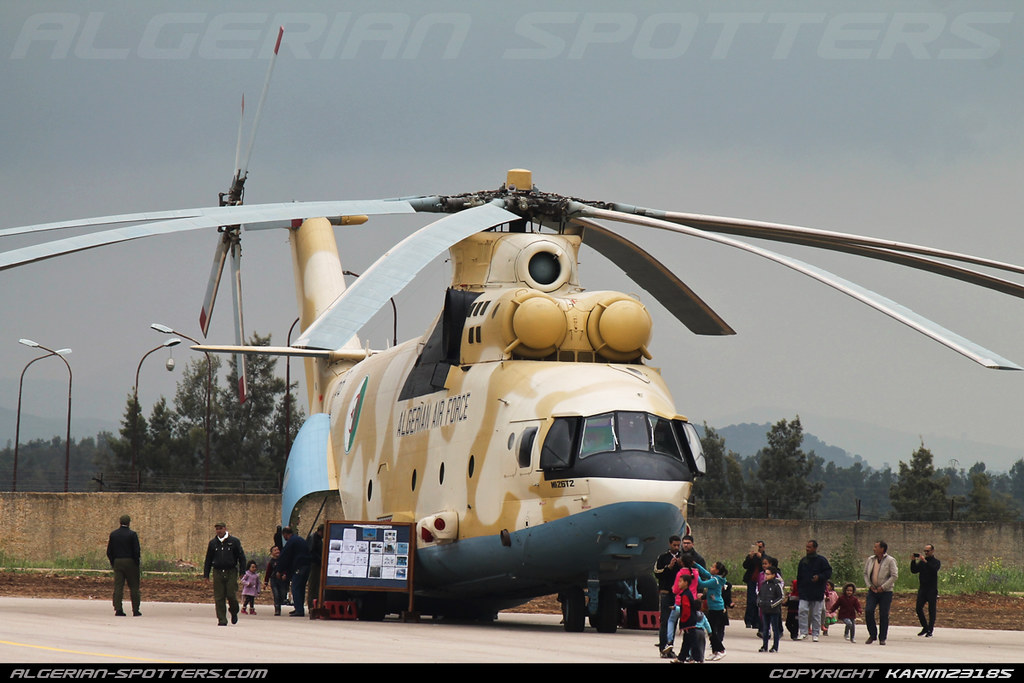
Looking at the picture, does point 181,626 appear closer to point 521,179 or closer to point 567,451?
point 567,451

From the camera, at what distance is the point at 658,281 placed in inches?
956

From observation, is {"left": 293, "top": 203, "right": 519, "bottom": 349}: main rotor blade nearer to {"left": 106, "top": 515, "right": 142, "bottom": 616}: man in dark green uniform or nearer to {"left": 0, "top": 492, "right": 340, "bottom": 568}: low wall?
{"left": 106, "top": 515, "right": 142, "bottom": 616}: man in dark green uniform

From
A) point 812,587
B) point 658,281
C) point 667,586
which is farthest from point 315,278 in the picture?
point 667,586

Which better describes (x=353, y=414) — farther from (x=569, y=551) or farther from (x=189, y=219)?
(x=189, y=219)

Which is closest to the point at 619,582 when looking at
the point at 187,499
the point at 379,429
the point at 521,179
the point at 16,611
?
the point at 379,429

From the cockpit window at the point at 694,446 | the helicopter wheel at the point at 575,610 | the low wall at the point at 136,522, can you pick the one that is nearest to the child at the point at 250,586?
the helicopter wheel at the point at 575,610

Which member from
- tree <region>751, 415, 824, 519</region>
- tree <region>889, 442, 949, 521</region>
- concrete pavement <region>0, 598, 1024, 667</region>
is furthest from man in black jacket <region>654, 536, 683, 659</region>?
tree <region>751, 415, 824, 519</region>

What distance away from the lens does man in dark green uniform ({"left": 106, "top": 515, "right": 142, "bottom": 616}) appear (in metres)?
22.3

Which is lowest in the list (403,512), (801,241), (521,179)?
(403,512)

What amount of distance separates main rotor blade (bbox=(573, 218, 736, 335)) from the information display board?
6204mm

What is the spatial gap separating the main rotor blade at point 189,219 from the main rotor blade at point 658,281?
411cm

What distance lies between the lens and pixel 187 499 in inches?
1829

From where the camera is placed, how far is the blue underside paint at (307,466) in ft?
90.6
